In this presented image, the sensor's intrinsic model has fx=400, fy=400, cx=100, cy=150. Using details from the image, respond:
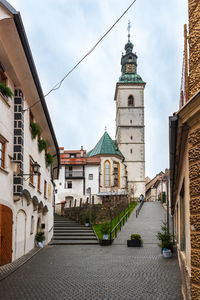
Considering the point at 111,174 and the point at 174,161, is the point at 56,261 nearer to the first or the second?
the point at 174,161

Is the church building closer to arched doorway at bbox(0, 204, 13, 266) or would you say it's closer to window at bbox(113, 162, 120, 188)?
window at bbox(113, 162, 120, 188)

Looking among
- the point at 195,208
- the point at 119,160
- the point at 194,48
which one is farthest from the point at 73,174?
the point at 195,208

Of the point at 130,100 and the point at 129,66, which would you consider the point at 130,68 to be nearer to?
the point at 129,66

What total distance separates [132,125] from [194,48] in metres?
65.1

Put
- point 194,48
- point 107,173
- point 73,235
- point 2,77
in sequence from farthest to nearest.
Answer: point 107,173
point 73,235
point 2,77
point 194,48

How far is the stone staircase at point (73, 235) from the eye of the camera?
80.0ft

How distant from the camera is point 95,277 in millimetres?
12406

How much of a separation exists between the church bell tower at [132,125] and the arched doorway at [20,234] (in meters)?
48.4

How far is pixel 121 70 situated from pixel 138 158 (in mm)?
20090

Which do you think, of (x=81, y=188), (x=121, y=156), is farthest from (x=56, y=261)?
(x=121, y=156)

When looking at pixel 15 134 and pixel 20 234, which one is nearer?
pixel 15 134

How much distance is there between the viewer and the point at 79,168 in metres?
60.3

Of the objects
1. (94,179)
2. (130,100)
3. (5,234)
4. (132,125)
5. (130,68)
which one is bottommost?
(5,234)

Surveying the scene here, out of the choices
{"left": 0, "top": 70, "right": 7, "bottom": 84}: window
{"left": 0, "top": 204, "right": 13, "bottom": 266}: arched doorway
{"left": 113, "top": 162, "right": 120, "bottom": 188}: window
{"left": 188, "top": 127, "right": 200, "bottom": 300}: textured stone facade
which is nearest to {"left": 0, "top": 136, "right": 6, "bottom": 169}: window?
{"left": 0, "top": 204, "right": 13, "bottom": 266}: arched doorway
